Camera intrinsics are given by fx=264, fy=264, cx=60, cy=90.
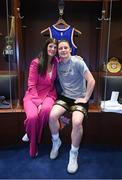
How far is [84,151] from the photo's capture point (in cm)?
251

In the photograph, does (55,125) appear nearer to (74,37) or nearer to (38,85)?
(38,85)

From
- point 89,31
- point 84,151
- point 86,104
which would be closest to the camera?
point 86,104

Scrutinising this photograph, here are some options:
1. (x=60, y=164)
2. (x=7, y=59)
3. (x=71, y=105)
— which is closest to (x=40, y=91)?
(x=71, y=105)

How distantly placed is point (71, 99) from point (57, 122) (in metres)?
0.26

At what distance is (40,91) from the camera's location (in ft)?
7.91

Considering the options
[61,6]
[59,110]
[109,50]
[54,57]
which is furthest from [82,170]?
[61,6]

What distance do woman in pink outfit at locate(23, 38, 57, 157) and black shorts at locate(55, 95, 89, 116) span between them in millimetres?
75

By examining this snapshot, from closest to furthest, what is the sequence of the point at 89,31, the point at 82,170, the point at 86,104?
the point at 82,170, the point at 86,104, the point at 89,31

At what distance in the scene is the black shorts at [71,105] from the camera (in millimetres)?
2264

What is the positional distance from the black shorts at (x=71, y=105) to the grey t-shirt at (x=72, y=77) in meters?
0.04

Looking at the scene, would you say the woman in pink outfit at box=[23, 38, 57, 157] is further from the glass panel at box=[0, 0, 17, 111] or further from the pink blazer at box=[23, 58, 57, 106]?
the glass panel at box=[0, 0, 17, 111]

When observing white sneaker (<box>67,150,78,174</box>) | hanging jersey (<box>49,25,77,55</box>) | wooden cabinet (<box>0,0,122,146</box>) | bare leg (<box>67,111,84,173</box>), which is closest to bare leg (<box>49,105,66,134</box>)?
bare leg (<box>67,111,84,173</box>)

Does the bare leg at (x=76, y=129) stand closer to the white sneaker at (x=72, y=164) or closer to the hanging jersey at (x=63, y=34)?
the white sneaker at (x=72, y=164)

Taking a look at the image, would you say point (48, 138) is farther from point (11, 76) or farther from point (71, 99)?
point (11, 76)
